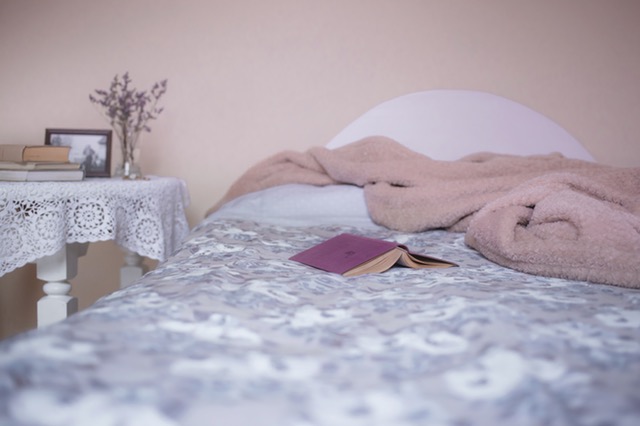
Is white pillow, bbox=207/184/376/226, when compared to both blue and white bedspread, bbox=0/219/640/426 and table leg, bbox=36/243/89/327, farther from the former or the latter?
blue and white bedspread, bbox=0/219/640/426

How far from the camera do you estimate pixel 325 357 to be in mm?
599

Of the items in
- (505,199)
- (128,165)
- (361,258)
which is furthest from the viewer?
(128,165)

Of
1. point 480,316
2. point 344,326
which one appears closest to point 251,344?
point 344,326

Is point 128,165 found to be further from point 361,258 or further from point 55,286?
point 361,258

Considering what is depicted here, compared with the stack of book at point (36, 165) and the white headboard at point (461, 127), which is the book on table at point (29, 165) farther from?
the white headboard at point (461, 127)

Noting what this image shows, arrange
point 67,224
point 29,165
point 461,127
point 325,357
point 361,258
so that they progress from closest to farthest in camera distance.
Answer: point 325,357 → point 361,258 → point 67,224 → point 29,165 → point 461,127

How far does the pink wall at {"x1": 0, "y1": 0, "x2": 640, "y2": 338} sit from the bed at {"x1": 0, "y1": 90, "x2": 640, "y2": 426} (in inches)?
52.3

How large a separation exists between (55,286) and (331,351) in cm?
118

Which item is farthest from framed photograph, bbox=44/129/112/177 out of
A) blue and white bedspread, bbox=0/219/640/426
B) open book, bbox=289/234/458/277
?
blue and white bedspread, bbox=0/219/640/426

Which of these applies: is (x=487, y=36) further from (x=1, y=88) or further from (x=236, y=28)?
(x=1, y=88)

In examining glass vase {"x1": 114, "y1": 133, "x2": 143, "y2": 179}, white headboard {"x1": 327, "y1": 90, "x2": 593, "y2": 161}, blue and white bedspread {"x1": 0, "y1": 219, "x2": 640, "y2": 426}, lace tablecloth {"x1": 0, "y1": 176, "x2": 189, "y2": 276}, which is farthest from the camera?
white headboard {"x1": 327, "y1": 90, "x2": 593, "y2": 161}

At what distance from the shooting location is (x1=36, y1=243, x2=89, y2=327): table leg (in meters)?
1.56

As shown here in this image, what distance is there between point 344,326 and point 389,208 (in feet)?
3.30

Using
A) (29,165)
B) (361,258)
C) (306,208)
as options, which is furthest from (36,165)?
Answer: (361,258)
